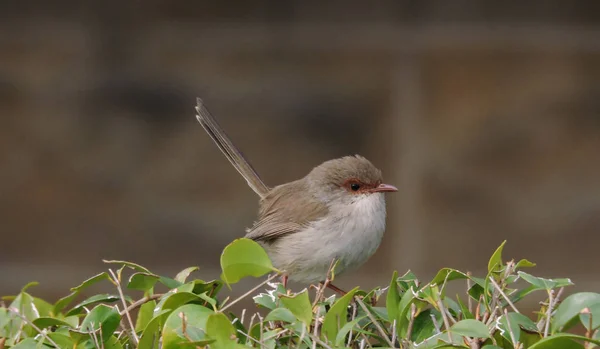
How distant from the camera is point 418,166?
5418mm

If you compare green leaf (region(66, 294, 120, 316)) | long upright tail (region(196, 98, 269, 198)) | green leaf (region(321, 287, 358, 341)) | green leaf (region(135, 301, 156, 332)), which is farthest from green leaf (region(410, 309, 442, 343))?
long upright tail (region(196, 98, 269, 198))

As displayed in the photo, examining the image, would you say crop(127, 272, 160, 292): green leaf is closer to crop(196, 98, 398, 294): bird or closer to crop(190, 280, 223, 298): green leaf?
crop(190, 280, 223, 298): green leaf

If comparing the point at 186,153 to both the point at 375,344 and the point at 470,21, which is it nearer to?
the point at 470,21

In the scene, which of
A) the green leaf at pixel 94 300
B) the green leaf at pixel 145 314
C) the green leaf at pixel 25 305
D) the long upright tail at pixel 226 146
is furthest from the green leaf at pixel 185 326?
the long upright tail at pixel 226 146

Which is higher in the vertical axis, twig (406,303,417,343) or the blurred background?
the blurred background

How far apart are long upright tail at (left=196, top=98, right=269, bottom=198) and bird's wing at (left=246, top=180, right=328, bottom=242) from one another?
0.55 ft

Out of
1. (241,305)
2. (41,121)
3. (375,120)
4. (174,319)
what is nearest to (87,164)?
(41,121)

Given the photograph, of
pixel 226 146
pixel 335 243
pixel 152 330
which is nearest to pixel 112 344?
pixel 152 330

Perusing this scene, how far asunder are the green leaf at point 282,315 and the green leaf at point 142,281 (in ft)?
1.27

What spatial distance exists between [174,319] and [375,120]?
376 cm

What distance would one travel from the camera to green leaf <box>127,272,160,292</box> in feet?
7.01

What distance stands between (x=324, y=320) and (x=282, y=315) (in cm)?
9

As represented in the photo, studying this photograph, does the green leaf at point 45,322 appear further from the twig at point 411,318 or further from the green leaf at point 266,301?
the twig at point 411,318

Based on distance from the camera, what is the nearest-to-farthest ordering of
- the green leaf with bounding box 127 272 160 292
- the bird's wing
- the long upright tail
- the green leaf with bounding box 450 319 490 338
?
the green leaf with bounding box 450 319 490 338 → the green leaf with bounding box 127 272 160 292 → the bird's wing → the long upright tail
